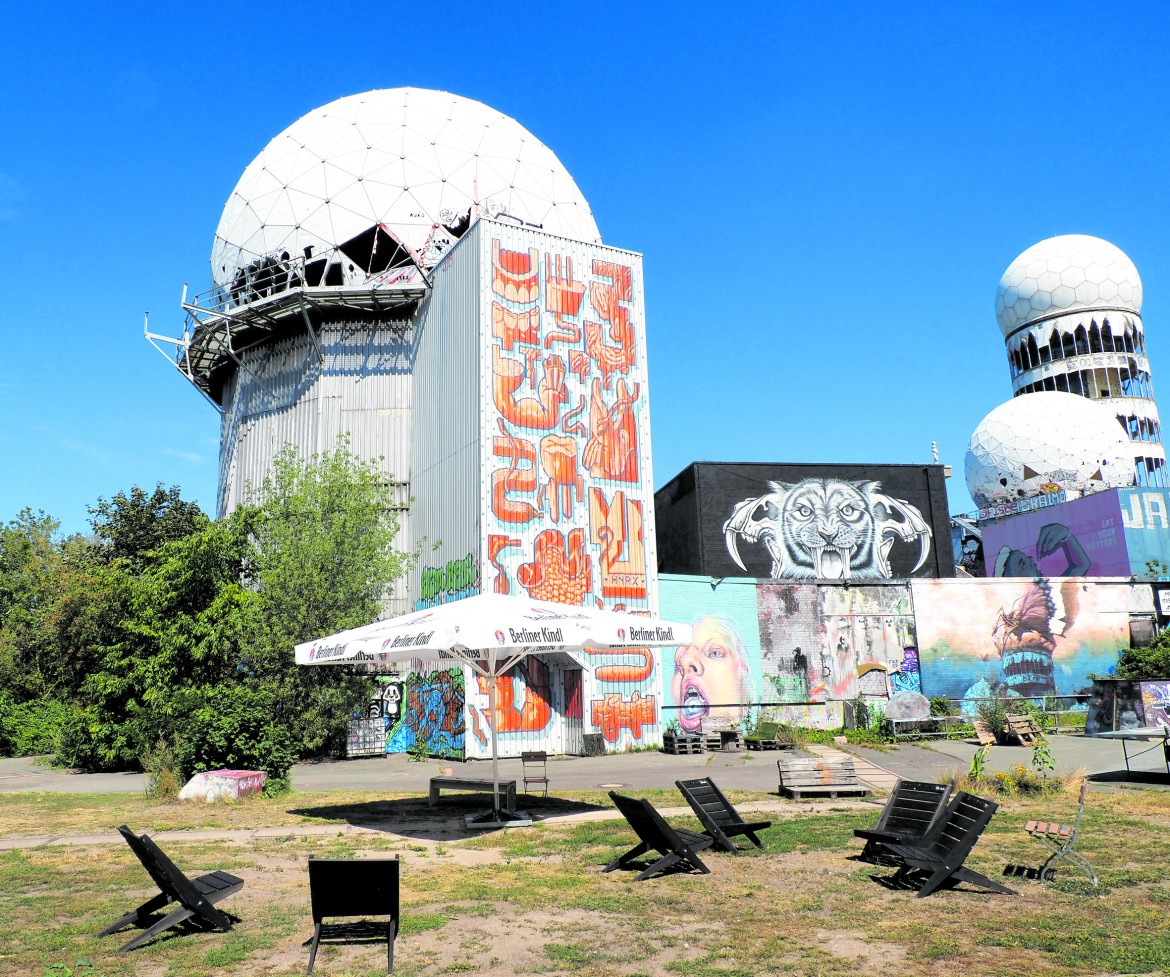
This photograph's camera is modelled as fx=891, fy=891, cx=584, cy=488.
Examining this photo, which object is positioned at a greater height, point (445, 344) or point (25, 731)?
point (445, 344)

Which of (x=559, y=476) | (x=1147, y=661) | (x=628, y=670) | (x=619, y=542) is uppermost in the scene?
(x=559, y=476)

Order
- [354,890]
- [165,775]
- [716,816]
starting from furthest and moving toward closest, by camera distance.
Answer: [165,775] < [716,816] < [354,890]

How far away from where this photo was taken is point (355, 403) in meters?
32.5

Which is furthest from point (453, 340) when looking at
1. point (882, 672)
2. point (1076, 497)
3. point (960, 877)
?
point (1076, 497)

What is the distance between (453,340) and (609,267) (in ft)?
17.9

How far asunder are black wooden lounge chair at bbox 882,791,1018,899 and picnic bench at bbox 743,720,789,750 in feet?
50.1

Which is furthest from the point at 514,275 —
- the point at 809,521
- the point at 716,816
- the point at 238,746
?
the point at 716,816

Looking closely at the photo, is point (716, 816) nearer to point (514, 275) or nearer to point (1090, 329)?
point (514, 275)

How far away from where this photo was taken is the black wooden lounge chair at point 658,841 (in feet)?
28.8

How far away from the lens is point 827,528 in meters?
A: 36.4

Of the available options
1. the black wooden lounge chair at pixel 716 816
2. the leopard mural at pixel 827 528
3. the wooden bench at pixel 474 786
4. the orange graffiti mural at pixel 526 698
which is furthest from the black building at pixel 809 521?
the black wooden lounge chair at pixel 716 816

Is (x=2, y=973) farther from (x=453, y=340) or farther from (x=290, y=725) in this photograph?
(x=453, y=340)

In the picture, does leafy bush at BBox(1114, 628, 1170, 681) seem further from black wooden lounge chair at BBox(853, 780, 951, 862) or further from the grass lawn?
black wooden lounge chair at BBox(853, 780, 951, 862)

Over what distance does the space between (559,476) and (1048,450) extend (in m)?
37.7
